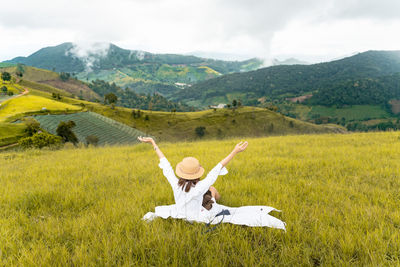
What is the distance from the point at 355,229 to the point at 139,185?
4.42 m

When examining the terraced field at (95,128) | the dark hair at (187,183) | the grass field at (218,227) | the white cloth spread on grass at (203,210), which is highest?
the dark hair at (187,183)

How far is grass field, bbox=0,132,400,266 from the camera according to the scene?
2439 millimetres

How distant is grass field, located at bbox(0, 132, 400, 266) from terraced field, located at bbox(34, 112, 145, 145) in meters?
86.2

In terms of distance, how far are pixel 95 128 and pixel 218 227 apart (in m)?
107

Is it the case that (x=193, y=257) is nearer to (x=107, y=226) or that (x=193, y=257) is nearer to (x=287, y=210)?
(x=107, y=226)

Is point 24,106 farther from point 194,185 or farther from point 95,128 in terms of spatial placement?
point 194,185

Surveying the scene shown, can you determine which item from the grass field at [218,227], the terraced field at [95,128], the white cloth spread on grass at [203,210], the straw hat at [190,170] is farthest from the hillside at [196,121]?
the straw hat at [190,170]

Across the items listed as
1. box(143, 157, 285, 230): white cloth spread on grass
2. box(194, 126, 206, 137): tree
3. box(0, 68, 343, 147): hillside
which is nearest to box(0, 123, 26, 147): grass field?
box(0, 68, 343, 147): hillside

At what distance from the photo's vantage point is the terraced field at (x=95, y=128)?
82.6 metres

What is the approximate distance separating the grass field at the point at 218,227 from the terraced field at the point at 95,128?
86.2 meters

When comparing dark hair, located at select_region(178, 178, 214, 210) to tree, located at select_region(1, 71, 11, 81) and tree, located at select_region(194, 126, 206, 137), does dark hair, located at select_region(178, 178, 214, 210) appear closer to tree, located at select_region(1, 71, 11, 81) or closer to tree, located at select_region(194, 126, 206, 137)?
tree, located at select_region(194, 126, 206, 137)

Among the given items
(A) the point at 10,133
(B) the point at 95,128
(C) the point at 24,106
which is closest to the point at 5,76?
(C) the point at 24,106

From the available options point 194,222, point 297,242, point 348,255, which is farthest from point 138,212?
point 348,255

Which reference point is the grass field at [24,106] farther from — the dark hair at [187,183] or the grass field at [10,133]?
the dark hair at [187,183]
